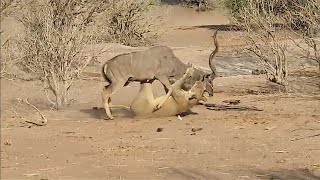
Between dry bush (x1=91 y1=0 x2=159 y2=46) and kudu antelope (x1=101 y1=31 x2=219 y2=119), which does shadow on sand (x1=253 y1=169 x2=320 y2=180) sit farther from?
A: dry bush (x1=91 y1=0 x2=159 y2=46)

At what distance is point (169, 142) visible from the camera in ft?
33.1

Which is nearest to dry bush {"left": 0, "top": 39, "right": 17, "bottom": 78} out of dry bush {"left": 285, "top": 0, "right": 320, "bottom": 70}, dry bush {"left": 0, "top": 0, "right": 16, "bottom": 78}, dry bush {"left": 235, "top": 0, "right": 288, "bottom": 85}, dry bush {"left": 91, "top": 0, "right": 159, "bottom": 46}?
dry bush {"left": 0, "top": 0, "right": 16, "bottom": 78}

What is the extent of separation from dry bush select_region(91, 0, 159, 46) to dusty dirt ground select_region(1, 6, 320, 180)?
602 inches

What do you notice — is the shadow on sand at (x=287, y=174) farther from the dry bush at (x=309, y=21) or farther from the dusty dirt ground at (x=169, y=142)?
the dry bush at (x=309, y=21)

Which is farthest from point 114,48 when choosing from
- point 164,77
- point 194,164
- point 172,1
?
point 172,1

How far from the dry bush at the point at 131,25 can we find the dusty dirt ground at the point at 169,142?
15291 mm

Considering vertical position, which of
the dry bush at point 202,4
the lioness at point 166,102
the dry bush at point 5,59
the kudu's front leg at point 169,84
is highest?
the dry bush at point 5,59

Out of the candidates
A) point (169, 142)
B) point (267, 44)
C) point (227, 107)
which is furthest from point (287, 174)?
point (267, 44)

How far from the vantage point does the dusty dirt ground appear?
8.06 m

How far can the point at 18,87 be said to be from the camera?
17812 millimetres

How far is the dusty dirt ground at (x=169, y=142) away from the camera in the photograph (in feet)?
26.5

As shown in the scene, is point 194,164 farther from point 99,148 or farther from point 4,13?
point 4,13

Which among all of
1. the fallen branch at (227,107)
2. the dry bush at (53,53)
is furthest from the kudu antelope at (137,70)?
the dry bush at (53,53)

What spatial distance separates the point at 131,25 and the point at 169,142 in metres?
23.1
